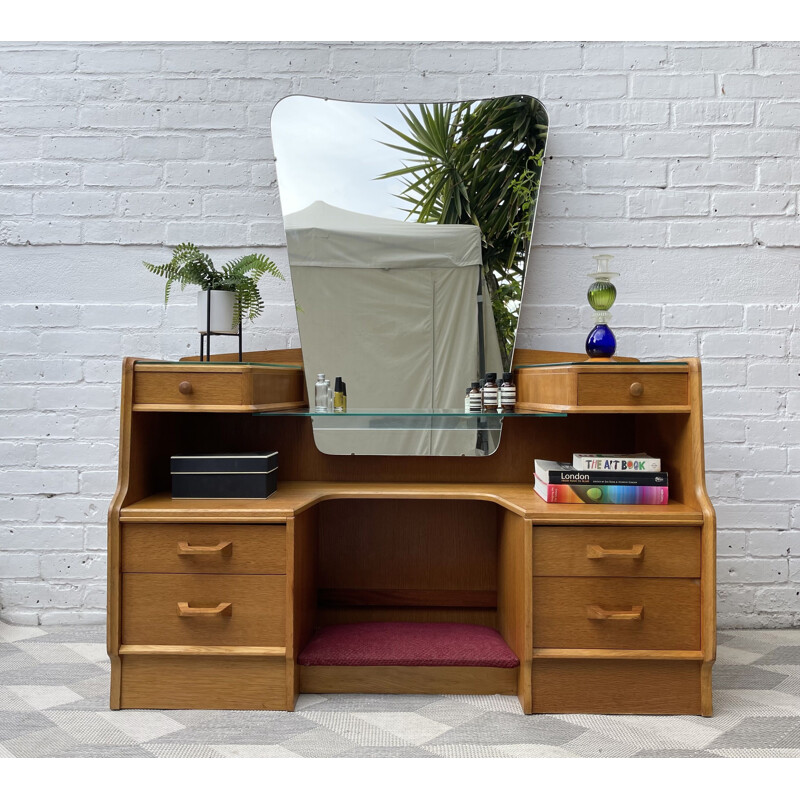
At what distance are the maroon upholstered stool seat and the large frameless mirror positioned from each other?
54 cm

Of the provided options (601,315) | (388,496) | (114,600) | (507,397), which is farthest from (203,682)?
(601,315)

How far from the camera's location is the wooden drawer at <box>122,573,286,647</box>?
68.7 inches

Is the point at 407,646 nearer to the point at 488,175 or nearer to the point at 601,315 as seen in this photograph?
the point at 601,315

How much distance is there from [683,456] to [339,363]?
1038 mm

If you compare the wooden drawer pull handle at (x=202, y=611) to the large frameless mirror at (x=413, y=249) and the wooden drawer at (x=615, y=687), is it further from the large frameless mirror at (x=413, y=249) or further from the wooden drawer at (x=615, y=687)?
the wooden drawer at (x=615, y=687)

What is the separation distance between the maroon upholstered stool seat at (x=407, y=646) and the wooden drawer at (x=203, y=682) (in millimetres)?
114

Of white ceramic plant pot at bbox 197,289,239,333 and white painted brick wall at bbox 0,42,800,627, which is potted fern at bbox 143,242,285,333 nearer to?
white ceramic plant pot at bbox 197,289,239,333

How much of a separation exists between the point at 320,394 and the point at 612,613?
3.46ft

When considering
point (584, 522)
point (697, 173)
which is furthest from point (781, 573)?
point (697, 173)

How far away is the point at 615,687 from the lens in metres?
1.73

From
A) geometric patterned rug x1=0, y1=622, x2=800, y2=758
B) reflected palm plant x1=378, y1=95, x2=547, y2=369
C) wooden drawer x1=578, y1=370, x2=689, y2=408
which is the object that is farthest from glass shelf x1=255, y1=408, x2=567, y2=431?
geometric patterned rug x1=0, y1=622, x2=800, y2=758

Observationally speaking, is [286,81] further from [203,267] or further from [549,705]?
[549,705]

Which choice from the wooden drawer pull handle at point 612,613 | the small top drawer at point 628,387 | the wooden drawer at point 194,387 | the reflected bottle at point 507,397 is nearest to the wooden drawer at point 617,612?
the wooden drawer pull handle at point 612,613

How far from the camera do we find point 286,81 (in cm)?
227
